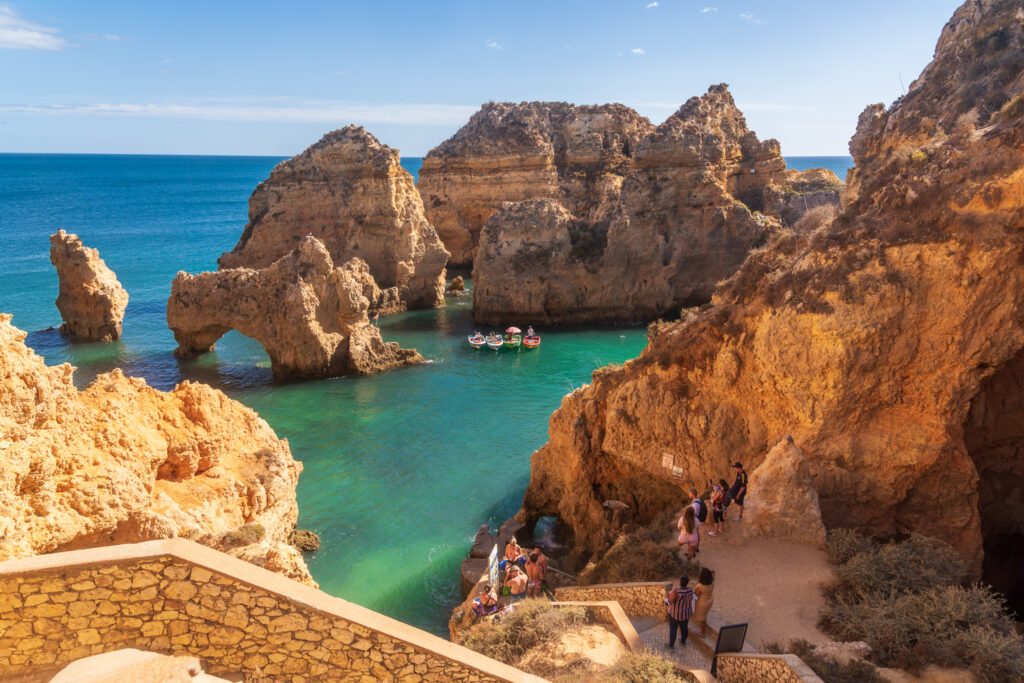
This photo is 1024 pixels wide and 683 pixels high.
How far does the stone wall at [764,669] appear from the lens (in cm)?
677

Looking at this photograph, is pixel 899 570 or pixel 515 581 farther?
pixel 515 581

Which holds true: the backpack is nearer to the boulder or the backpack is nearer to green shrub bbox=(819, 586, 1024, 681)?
the boulder

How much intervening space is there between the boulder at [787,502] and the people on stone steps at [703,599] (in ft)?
8.66

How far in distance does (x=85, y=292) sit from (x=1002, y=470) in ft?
134

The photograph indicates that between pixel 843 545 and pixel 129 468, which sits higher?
pixel 129 468

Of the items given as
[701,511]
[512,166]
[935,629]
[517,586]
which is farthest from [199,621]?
[512,166]

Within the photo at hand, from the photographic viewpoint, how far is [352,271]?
1342 inches

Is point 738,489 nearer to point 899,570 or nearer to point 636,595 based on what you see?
point 899,570

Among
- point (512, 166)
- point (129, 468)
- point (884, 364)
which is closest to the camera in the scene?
point (129, 468)

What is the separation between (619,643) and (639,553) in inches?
113

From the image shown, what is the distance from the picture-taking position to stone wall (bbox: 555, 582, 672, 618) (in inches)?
366

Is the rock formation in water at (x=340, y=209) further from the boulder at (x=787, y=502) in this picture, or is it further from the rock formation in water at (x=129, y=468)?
the boulder at (x=787, y=502)

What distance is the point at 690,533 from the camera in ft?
34.4

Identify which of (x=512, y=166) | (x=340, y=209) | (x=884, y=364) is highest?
(x=512, y=166)
